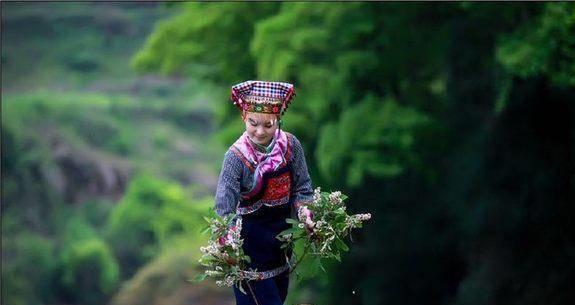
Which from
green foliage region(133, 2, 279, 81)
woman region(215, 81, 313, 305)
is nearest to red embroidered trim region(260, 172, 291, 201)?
woman region(215, 81, 313, 305)

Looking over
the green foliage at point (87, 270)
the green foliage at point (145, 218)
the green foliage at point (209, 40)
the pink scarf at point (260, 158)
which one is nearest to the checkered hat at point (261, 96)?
the pink scarf at point (260, 158)

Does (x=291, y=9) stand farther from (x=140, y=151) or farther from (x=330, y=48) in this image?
(x=140, y=151)

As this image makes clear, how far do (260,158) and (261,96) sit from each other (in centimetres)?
33

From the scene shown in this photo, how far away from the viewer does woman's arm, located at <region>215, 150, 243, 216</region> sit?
6.98 meters

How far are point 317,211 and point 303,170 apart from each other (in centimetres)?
34

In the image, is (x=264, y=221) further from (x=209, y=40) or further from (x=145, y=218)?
(x=145, y=218)

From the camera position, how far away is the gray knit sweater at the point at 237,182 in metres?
6.99

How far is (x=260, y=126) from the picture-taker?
7.07 metres

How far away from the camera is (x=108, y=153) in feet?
102

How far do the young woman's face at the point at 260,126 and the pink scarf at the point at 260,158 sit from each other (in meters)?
0.05

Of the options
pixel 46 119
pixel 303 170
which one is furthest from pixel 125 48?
pixel 303 170

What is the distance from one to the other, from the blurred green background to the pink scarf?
676 mm

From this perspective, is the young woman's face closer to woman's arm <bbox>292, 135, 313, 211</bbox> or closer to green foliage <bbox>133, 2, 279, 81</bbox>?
woman's arm <bbox>292, 135, 313, 211</bbox>

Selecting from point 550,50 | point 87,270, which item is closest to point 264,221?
point 550,50
